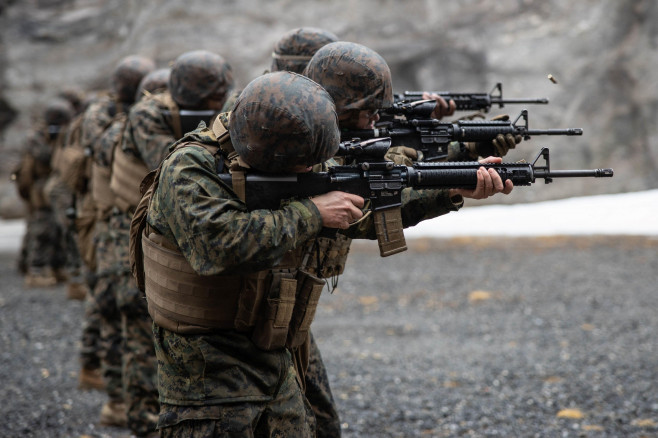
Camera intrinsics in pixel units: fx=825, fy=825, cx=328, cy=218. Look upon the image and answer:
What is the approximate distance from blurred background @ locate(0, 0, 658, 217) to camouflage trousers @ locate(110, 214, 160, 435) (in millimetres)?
9980

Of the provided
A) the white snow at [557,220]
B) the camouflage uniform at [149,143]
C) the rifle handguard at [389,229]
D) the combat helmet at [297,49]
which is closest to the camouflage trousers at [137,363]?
the camouflage uniform at [149,143]

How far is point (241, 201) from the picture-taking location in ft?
9.45

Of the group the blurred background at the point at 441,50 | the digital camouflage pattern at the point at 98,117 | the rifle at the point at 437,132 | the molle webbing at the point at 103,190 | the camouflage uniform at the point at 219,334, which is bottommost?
the camouflage uniform at the point at 219,334

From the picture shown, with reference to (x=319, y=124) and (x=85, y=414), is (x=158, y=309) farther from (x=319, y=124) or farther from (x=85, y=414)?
(x=85, y=414)

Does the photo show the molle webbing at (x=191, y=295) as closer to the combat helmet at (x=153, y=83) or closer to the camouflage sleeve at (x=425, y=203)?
the camouflage sleeve at (x=425, y=203)

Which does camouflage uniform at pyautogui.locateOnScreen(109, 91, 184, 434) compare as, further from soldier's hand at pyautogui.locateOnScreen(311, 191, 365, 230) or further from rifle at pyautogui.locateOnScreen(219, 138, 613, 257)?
soldier's hand at pyautogui.locateOnScreen(311, 191, 365, 230)

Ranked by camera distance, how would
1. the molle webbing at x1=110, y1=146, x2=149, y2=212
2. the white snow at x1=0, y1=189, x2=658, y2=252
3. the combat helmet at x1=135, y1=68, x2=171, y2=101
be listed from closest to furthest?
the molle webbing at x1=110, y1=146, x2=149, y2=212
the combat helmet at x1=135, y1=68, x2=171, y2=101
the white snow at x1=0, y1=189, x2=658, y2=252

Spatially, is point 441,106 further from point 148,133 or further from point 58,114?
point 58,114

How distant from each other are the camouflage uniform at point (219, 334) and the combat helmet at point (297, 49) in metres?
1.66

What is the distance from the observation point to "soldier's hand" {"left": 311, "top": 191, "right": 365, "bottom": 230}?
2934 millimetres

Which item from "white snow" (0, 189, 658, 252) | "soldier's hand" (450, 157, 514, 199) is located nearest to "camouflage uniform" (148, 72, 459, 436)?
"soldier's hand" (450, 157, 514, 199)

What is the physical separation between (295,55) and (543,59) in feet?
36.3

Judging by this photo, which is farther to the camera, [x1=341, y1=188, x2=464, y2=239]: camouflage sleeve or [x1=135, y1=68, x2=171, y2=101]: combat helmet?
[x1=135, y1=68, x2=171, y2=101]: combat helmet

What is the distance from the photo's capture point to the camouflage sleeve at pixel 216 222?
271 cm
